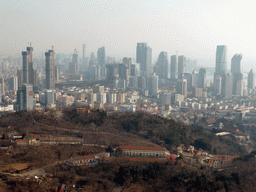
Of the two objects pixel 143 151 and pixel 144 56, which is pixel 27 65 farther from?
pixel 143 151

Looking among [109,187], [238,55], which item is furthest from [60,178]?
[238,55]

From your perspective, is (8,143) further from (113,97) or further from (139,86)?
(139,86)

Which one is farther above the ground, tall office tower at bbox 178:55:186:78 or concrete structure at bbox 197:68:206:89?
tall office tower at bbox 178:55:186:78

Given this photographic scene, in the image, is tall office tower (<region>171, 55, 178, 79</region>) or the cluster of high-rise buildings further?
tall office tower (<region>171, 55, 178, 79</region>)

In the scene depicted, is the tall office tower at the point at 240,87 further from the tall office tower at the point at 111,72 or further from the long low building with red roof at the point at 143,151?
the long low building with red roof at the point at 143,151

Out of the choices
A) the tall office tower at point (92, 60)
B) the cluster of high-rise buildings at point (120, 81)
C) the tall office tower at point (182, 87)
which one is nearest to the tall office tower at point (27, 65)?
the cluster of high-rise buildings at point (120, 81)

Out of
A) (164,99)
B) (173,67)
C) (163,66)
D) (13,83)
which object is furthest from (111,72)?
(13,83)

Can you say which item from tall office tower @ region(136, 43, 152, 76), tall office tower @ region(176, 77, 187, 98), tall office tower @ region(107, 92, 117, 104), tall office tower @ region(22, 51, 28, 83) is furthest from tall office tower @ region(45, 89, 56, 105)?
tall office tower @ region(136, 43, 152, 76)

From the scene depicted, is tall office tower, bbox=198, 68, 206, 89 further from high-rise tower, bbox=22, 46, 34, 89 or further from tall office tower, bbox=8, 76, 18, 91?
tall office tower, bbox=8, 76, 18, 91
